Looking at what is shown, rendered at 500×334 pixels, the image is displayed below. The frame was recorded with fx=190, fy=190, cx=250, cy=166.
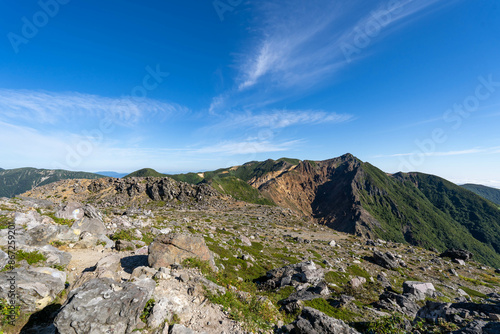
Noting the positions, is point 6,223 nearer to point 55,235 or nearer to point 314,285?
point 55,235

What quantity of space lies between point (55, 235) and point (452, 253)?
103m

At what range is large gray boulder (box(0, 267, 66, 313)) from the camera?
32.7 feet

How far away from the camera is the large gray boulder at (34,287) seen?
9.98 meters

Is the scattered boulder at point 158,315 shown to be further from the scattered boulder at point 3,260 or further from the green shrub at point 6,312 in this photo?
the scattered boulder at point 3,260

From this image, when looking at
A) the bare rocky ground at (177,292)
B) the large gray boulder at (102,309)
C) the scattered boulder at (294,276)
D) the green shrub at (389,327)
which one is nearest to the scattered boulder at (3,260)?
the bare rocky ground at (177,292)

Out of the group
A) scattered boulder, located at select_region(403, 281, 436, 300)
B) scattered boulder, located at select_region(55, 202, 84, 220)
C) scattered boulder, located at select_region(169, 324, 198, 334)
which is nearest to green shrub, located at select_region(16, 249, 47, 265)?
scattered boulder, located at select_region(169, 324, 198, 334)

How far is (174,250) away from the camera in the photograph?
17.8 metres

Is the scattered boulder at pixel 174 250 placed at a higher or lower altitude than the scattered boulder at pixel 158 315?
higher

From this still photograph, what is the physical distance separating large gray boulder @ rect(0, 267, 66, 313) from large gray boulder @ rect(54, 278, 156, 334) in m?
2.92

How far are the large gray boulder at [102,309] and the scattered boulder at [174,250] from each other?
576 centimetres

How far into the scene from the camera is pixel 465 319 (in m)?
16.2

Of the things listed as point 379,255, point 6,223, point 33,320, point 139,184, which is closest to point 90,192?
point 139,184

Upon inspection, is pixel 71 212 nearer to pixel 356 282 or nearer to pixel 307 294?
pixel 307 294

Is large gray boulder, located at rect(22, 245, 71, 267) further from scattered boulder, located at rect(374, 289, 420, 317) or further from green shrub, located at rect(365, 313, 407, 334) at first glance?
scattered boulder, located at rect(374, 289, 420, 317)
